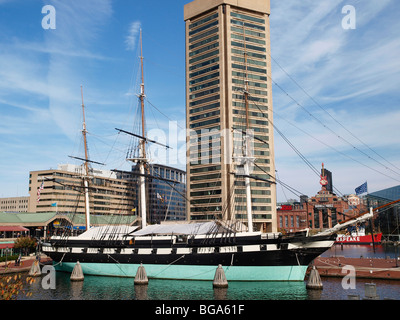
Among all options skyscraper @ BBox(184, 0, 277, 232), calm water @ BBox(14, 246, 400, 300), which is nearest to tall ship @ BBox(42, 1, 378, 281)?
calm water @ BBox(14, 246, 400, 300)

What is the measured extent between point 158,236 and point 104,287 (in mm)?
8243

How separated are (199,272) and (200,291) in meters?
5.78

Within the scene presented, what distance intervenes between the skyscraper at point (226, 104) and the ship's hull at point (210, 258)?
55232 mm

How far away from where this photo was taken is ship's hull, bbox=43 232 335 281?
3553 centimetres

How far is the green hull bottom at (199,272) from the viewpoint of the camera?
35.5 m

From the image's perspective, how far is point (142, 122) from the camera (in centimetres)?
5309

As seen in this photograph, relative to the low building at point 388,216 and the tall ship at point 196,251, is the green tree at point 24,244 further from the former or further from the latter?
the low building at point 388,216

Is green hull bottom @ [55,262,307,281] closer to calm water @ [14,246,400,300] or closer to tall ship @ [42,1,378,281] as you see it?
tall ship @ [42,1,378,281]

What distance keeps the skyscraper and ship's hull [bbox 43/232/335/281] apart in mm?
55232

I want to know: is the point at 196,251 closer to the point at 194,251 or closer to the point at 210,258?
the point at 194,251

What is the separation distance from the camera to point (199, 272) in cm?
3797

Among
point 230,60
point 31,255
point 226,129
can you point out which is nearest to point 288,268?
point 31,255

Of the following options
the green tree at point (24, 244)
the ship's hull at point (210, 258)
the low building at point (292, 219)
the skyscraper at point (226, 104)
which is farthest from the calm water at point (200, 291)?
the low building at point (292, 219)
